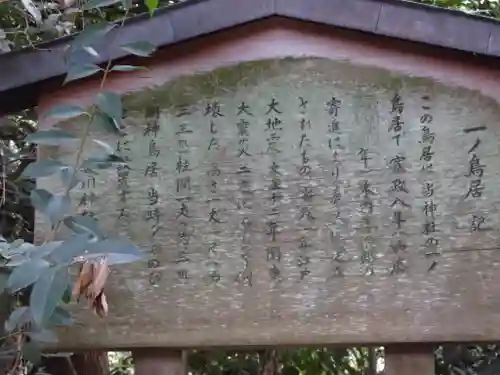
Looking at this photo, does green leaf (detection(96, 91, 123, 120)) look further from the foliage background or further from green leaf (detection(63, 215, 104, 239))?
the foliage background

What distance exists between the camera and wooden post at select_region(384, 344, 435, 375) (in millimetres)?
1504

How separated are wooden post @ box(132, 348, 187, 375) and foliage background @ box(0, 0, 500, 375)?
61cm

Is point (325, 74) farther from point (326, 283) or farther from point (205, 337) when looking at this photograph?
point (205, 337)

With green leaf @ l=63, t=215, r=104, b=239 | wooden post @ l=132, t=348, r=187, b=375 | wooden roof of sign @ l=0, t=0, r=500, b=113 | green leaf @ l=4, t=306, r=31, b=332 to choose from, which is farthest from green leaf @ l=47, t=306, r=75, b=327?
wooden roof of sign @ l=0, t=0, r=500, b=113

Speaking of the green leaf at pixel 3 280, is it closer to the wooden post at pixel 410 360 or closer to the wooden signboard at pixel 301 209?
the wooden signboard at pixel 301 209

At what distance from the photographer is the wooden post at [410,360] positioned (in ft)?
4.93

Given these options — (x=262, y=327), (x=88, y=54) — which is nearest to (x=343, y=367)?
(x=262, y=327)

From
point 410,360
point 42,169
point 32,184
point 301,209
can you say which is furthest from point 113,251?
point 32,184

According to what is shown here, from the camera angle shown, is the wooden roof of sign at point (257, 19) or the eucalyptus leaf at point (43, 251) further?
the wooden roof of sign at point (257, 19)

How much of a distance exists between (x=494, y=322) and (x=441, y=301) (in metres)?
0.11

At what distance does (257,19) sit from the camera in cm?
162

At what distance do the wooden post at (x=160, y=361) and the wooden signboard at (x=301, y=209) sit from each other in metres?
0.05

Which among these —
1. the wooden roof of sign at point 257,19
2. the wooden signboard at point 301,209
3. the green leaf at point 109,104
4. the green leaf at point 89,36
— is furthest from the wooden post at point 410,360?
the green leaf at point 89,36

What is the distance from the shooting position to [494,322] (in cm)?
145
